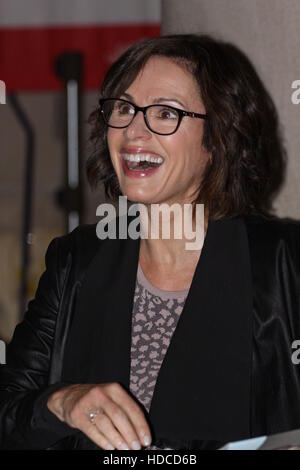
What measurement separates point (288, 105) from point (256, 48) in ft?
0.59

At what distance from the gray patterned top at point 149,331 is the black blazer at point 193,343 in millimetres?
27

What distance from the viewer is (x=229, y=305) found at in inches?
62.7

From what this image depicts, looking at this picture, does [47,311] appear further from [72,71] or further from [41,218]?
[41,218]

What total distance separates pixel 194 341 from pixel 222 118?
47cm

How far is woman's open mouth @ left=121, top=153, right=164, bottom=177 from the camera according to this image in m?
1.57

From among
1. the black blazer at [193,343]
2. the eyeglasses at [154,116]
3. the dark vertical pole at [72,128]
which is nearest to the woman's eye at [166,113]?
the eyeglasses at [154,116]

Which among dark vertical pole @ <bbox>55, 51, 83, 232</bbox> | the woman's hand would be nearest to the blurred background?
dark vertical pole @ <bbox>55, 51, 83, 232</bbox>

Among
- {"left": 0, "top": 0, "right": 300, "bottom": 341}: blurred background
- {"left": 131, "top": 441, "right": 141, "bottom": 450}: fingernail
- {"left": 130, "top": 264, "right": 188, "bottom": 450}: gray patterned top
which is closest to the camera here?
{"left": 131, "top": 441, "right": 141, "bottom": 450}: fingernail

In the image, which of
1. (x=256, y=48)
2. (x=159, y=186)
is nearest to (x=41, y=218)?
(x=256, y=48)

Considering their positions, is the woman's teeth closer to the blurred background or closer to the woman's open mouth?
the woman's open mouth

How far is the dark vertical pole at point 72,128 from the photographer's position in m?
2.53

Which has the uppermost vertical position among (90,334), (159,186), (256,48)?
(256,48)

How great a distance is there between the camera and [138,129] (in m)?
1.58

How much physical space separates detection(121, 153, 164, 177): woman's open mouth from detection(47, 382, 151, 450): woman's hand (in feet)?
1.48
